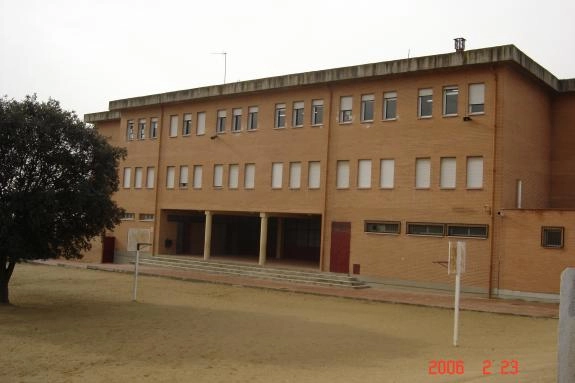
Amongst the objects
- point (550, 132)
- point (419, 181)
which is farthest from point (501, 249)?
point (550, 132)

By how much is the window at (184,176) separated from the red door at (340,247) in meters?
11.8

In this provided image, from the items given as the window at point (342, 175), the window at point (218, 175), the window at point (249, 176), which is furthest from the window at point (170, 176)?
the window at point (342, 175)

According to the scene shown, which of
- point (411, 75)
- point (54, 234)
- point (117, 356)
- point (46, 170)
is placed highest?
point (411, 75)

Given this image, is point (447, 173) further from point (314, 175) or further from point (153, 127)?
point (153, 127)

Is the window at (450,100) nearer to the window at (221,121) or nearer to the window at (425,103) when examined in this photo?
the window at (425,103)

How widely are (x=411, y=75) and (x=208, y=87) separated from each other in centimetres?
Answer: 1353

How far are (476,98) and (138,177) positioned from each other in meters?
23.7

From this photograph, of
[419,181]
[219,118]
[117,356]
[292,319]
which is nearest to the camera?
[117,356]

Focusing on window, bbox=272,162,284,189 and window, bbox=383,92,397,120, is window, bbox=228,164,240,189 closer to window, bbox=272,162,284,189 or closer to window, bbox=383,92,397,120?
window, bbox=272,162,284,189

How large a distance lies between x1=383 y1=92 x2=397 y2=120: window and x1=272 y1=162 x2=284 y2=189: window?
22.0 feet

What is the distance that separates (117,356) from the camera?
12.1 m

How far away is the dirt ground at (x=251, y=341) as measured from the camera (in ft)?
35.0

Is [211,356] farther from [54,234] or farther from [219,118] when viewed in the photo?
[219,118]

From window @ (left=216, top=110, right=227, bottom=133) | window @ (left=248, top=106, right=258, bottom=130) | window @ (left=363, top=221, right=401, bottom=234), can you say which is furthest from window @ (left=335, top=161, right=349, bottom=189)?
window @ (left=216, top=110, right=227, bottom=133)
